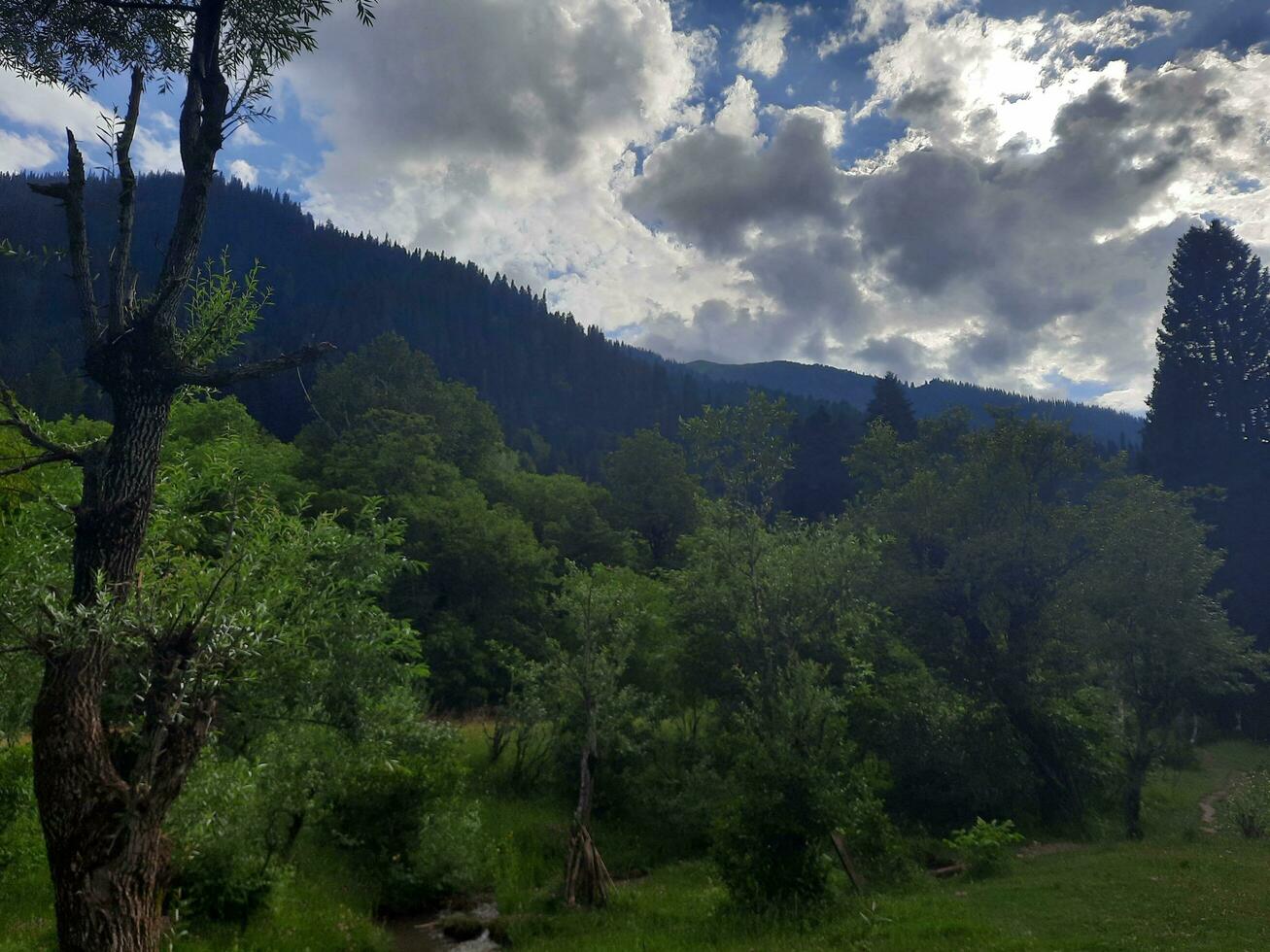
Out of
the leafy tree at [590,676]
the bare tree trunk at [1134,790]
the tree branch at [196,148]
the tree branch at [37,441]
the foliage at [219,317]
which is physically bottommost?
the bare tree trunk at [1134,790]

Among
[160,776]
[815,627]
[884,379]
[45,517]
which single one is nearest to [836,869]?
[815,627]

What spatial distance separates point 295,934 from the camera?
14531 millimetres

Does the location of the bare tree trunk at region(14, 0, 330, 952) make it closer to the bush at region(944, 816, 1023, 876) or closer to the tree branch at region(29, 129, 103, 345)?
the tree branch at region(29, 129, 103, 345)

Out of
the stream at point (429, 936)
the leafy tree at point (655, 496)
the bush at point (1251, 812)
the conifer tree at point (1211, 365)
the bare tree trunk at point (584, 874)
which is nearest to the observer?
the stream at point (429, 936)

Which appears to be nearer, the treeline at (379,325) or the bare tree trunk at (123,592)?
the bare tree trunk at (123,592)

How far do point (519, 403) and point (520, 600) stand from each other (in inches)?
3978

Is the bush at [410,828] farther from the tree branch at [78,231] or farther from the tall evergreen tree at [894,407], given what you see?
the tall evergreen tree at [894,407]

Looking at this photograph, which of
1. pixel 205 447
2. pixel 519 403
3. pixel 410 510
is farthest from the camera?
pixel 519 403

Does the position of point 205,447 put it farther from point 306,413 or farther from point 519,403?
point 519,403

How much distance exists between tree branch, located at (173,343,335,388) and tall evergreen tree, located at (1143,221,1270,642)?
62.5 m

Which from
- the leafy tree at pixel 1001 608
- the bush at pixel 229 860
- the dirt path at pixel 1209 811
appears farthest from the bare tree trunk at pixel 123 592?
the dirt path at pixel 1209 811

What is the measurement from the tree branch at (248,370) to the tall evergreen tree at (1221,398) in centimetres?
6246

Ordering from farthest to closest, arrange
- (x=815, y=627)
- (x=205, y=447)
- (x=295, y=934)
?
1. (x=205, y=447)
2. (x=815, y=627)
3. (x=295, y=934)

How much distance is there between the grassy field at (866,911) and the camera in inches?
491
